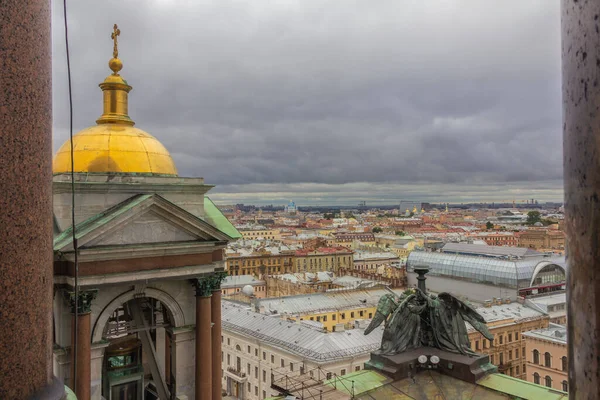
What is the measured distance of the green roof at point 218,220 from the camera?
17.1 metres

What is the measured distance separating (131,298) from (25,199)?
1186cm

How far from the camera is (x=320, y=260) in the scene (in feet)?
418

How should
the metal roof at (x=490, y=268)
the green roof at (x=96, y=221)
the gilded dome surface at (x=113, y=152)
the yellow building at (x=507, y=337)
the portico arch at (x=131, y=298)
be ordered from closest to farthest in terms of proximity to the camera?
the green roof at (x=96, y=221), the portico arch at (x=131, y=298), the gilded dome surface at (x=113, y=152), the yellow building at (x=507, y=337), the metal roof at (x=490, y=268)

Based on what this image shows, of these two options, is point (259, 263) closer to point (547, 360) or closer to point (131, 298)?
point (547, 360)

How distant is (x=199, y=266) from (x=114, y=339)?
3.99m

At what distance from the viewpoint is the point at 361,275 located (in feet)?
336

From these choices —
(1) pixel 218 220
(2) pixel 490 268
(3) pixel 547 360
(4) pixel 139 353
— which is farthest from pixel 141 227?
(2) pixel 490 268

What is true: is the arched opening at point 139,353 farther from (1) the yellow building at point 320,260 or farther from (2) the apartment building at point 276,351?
(1) the yellow building at point 320,260

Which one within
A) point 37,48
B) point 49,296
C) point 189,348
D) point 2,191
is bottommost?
point 189,348

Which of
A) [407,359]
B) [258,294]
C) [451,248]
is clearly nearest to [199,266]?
[407,359]

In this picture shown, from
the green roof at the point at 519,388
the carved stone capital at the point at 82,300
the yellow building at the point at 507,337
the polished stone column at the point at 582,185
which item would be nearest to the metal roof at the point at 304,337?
the yellow building at the point at 507,337

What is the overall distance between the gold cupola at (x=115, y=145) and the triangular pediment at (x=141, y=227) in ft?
4.08

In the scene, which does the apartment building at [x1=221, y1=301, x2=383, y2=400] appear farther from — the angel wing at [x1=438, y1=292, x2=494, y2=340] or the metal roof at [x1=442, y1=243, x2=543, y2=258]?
the metal roof at [x1=442, y1=243, x2=543, y2=258]

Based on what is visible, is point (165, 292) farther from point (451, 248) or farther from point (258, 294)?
point (451, 248)
